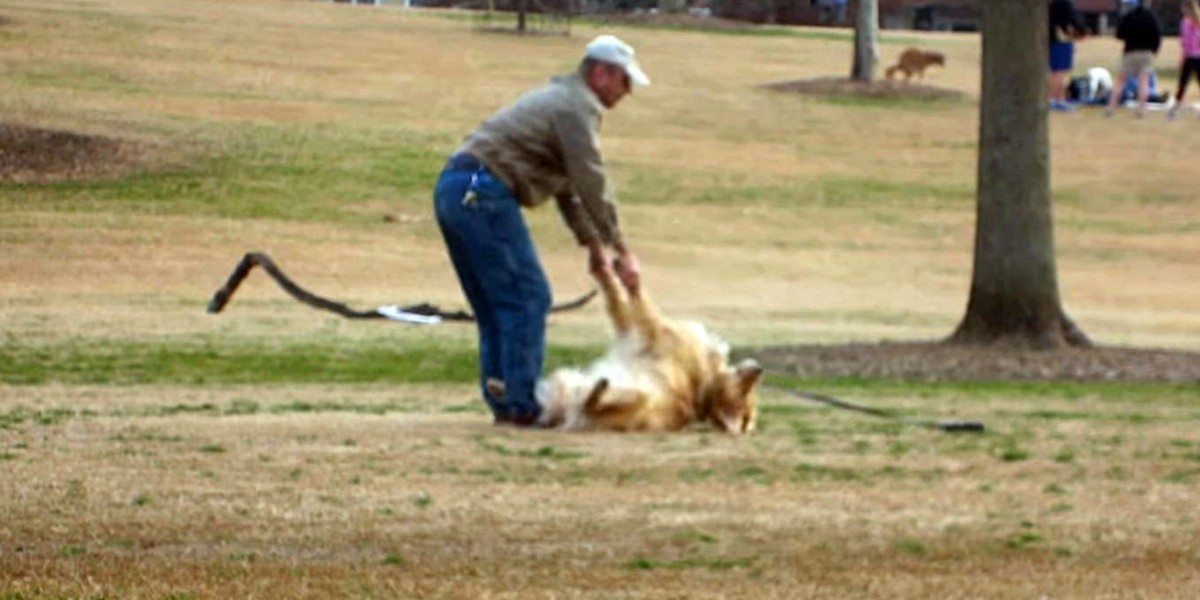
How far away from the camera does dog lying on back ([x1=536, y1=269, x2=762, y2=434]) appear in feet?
38.9

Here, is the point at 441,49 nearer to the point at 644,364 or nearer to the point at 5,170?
the point at 5,170

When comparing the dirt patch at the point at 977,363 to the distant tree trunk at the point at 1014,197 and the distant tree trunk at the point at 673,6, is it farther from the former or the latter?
the distant tree trunk at the point at 673,6

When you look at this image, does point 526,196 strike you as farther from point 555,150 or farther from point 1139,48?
point 1139,48

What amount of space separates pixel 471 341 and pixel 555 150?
7.26m

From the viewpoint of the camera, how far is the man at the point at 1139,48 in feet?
136

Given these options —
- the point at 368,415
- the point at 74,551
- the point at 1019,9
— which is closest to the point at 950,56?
the point at 1019,9

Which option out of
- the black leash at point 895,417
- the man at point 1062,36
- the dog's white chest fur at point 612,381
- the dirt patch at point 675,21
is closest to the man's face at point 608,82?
the dog's white chest fur at point 612,381

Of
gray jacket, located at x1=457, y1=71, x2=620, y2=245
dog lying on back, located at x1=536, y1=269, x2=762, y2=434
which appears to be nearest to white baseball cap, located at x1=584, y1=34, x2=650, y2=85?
gray jacket, located at x1=457, y1=71, x2=620, y2=245

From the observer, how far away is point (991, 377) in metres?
17.0

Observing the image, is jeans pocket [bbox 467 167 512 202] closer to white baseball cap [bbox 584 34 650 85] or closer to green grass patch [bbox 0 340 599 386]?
white baseball cap [bbox 584 34 650 85]

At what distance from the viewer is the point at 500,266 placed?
11719mm

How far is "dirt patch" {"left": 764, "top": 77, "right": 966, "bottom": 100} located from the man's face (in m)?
35.0

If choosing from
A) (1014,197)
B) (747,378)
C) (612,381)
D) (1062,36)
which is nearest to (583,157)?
(612,381)

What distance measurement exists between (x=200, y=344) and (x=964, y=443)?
7606 millimetres
